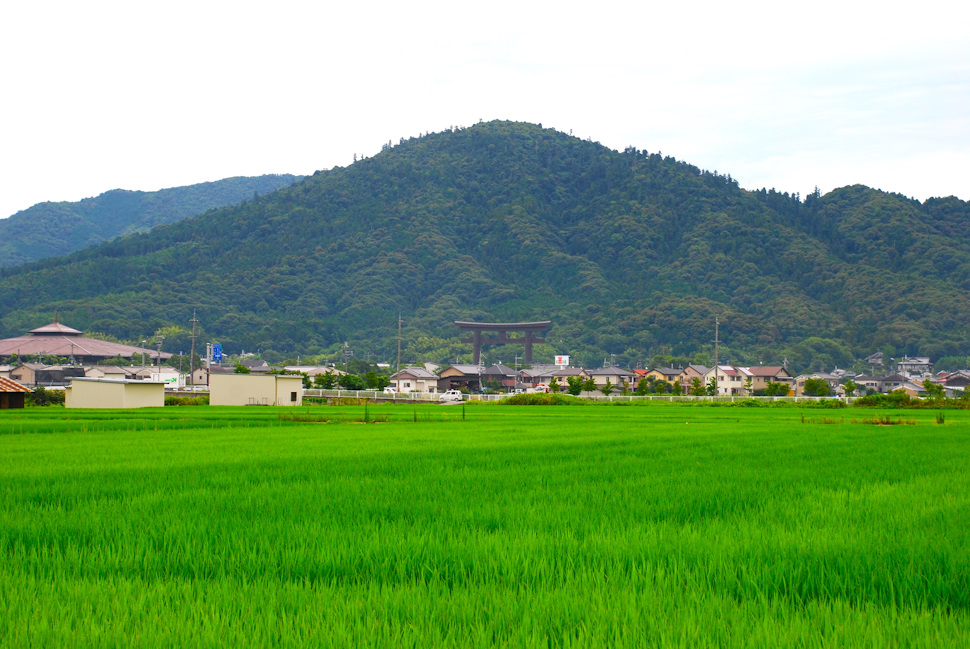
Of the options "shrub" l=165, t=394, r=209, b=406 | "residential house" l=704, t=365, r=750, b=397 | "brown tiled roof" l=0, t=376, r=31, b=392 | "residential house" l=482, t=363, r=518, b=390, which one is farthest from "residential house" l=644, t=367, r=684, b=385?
"brown tiled roof" l=0, t=376, r=31, b=392

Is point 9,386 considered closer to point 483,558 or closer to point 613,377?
point 483,558

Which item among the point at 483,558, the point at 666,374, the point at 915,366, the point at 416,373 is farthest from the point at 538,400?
the point at 915,366

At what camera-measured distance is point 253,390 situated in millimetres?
43500

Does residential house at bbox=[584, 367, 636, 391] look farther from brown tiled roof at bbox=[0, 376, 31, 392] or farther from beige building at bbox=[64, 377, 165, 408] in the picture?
brown tiled roof at bbox=[0, 376, 31, 392]

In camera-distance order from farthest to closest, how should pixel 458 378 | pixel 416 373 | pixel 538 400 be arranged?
pixel 458 378 → pixel 416 373 → pixel 538 400

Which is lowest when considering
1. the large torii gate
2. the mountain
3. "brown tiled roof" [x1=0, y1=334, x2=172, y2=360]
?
"brown tiled roof" [x1=0, y1=334, x2=172, y2=360]

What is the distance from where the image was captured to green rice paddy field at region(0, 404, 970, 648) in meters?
3.34

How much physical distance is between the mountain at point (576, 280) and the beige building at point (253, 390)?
86.0m

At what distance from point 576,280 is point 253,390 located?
13935cm

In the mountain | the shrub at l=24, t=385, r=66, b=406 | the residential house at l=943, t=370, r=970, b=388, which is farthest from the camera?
the mountain

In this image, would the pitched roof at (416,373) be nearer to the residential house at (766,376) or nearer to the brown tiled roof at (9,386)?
the residential house at (766,376)

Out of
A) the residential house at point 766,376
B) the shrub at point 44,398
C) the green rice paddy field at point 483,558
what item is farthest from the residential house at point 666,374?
the green rice paddy field at point 483,558

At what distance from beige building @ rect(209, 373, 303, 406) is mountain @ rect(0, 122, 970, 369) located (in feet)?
282

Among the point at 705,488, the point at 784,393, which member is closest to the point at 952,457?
the point at 705,488
